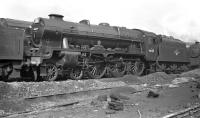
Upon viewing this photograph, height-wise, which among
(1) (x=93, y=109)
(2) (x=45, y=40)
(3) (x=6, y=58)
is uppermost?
(2) (x=45, y=40)

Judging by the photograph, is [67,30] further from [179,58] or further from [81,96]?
[179,58]

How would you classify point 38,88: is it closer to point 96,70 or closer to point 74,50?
point 74,50

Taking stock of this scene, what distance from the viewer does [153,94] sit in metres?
10.6

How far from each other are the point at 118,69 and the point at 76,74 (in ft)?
11.8

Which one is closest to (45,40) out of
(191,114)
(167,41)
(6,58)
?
(6,58)

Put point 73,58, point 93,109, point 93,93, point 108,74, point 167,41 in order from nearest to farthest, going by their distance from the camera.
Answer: point 93,109 → point 93,93 → point 73,58 → point 108,74 → point 167,41

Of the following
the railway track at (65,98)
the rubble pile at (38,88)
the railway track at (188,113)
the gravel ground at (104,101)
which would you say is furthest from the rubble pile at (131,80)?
the railway track at (188,113)

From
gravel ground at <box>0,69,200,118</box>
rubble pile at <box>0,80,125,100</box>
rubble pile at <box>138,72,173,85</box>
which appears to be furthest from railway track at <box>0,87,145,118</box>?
rubble pile at <box>138,72,173,85</box>

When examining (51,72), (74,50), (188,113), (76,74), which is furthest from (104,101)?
(76,74)

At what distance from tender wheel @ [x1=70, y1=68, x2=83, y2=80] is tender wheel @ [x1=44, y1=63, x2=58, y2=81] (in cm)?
108

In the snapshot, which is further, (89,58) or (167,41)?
(167,41)

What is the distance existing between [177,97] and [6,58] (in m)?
7.48

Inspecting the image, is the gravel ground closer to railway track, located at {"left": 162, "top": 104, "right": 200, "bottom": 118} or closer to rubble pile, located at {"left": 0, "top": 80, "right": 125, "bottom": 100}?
rubble pile, located at {"left": 0, "top": 80, "right": 125, "bottom": 100}

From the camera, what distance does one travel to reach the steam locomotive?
12.9 metres
